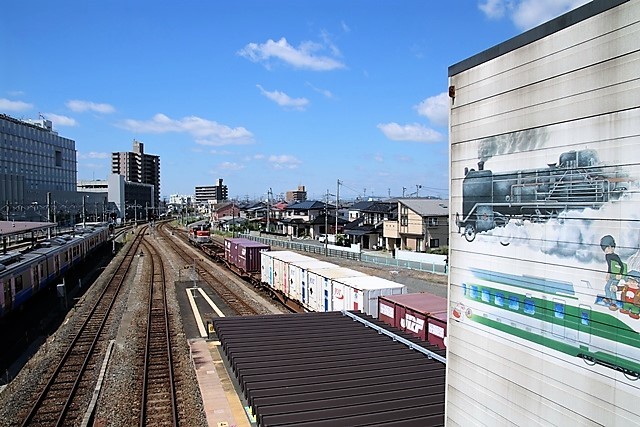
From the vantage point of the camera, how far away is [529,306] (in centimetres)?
464

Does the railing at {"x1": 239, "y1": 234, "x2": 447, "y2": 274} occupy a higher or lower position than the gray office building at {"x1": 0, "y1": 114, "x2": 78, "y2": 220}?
lower

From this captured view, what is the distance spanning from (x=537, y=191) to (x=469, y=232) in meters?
→ 1.07

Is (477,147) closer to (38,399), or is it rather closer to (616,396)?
(616,396)

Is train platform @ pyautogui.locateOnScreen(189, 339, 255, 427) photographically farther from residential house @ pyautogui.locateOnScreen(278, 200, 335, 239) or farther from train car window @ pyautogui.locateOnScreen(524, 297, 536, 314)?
residential house @ pyautogui.locateOnScreen(278, 200, 335, 239)

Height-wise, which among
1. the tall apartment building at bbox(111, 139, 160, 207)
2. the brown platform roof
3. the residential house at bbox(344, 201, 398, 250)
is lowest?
the brown platform roof

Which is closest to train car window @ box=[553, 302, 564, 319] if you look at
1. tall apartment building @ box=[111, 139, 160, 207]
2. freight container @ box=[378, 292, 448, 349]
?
freight container @ box=[378, 292, 448, 349]

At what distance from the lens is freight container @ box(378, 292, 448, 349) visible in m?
11.7

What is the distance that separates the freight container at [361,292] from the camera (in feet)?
50.9

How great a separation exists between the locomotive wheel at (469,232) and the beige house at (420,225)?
1441 inches

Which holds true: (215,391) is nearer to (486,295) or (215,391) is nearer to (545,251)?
(486,295)

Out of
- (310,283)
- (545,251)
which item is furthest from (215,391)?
(545,251)

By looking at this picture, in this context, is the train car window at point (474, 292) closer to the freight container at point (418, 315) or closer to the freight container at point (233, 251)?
the freight container at point (418, 315)

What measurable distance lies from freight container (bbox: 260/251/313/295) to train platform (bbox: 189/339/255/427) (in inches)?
285

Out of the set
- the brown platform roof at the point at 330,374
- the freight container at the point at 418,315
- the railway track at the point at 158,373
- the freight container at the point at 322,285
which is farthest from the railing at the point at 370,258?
Answer: the brown platform roof at the point at 330,374
